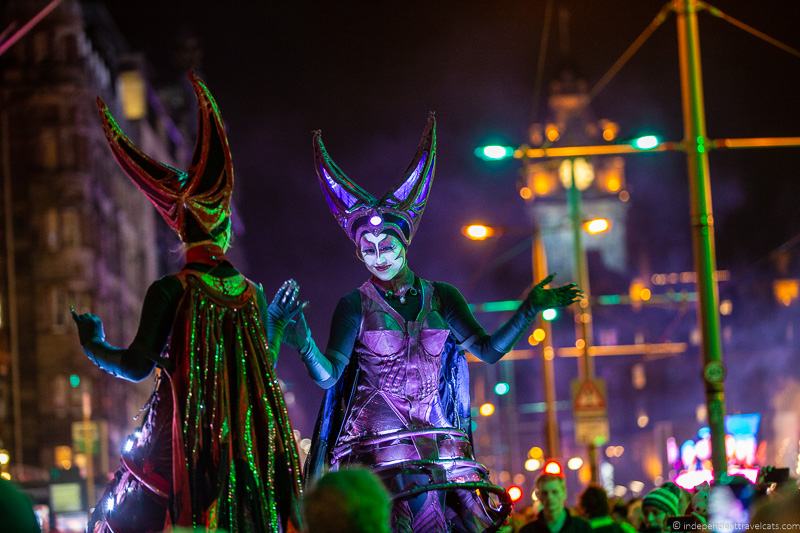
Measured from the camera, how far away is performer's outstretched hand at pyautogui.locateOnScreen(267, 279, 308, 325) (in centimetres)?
710

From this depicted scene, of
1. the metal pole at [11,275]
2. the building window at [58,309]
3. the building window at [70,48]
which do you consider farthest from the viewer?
the building window at [70,48]

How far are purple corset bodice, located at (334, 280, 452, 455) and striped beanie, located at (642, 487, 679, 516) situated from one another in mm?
2486

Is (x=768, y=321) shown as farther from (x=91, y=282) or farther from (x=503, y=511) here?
(x=503, y=511)

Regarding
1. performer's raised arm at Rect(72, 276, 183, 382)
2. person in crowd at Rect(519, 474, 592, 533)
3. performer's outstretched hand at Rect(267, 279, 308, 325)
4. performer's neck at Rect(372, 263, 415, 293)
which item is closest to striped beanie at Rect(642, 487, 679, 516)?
person in crowd at Rect(519, 474, 592, 533)

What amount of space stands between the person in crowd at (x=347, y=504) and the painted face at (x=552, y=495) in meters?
6.22

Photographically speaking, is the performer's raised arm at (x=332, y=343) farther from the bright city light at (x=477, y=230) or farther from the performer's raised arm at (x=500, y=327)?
the bright city light at (x=477, y=230)

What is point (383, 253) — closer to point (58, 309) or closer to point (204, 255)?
point (204, 255)

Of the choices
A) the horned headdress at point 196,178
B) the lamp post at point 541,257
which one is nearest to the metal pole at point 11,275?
the lamp post at point 541,257

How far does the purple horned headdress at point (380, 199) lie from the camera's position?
7915 mm

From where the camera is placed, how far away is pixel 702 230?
51.6 ft

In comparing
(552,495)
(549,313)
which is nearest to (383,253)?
(552,495)

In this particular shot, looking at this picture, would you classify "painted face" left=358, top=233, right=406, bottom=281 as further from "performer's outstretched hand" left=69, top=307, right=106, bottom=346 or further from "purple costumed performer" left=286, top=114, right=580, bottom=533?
"performer's outstretched hand" left=69, top=307, right=106, bottom=346

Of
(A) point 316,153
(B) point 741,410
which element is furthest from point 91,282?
(A) point 316,153

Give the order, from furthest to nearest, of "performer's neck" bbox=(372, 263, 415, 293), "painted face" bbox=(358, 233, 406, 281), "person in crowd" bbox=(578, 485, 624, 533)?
"person in crowd" bbox=(578, 485, 624, 533) < "performer's neck" bbox=(372, 263, 415, 293) < "painted face" bbox=(358, 233, 406, 281)
